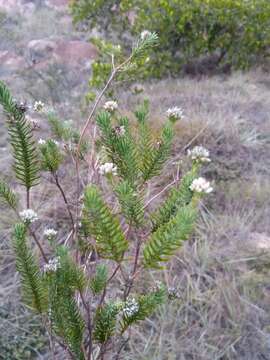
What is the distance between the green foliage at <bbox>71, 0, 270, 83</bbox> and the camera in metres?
5.58

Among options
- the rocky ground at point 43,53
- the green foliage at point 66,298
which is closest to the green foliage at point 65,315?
the green foliage at point 66,298

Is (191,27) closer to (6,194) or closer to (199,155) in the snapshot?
(199,155)

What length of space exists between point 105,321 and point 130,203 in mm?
426

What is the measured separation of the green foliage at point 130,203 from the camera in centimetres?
111

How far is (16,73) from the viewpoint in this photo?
21.4 feet

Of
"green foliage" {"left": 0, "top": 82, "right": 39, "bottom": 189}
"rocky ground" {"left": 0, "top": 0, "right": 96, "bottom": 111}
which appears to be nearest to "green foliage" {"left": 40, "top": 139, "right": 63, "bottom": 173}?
"green foliage" {"left": 0, "top": 82, "right": 39, "bottom": 189}

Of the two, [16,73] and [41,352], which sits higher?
[41,352]

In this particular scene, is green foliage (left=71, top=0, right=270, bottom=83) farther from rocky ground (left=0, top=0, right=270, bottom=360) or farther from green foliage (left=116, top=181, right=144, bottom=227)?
green foliage (left=116, top=181, right=144, bottom=227)

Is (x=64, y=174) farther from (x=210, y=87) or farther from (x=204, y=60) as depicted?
(x=204, y=60)

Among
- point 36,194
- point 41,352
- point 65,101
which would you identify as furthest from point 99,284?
point 65,101

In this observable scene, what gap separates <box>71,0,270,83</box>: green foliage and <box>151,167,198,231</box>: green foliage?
13.8ft

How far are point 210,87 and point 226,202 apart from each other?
8.24 ft

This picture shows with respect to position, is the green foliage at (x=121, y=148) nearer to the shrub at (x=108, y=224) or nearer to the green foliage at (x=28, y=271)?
the shrub at (x=108, y=224)

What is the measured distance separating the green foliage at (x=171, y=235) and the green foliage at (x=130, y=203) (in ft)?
0.30
